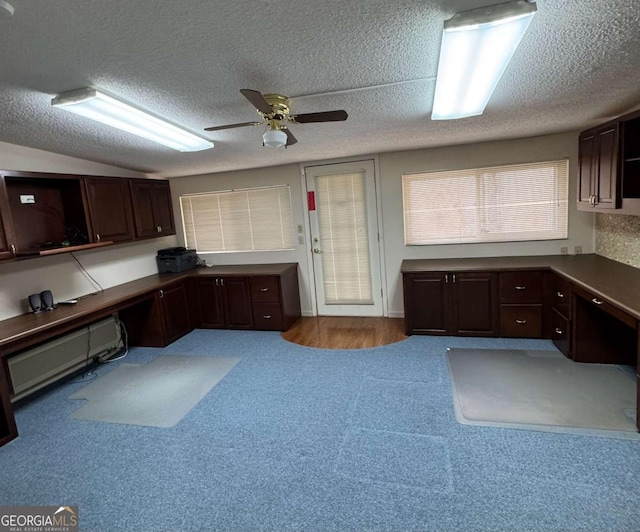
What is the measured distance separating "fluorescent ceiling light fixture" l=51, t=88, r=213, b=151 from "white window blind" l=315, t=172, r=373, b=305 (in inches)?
76.2

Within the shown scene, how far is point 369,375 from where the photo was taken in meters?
3.29

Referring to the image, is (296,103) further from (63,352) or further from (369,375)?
(63,352)

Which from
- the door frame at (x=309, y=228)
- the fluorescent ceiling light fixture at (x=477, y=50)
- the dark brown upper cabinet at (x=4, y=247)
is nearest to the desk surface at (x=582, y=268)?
the door frame at (x=309, y=228)

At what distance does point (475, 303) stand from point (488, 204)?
4.22ft

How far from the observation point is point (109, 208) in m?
4.04

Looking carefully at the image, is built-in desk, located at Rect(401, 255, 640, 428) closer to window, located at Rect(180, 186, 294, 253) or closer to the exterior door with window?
the exterior door with window

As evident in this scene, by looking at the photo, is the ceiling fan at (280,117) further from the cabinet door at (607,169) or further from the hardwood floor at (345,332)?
the hardwood floor at (345,332)

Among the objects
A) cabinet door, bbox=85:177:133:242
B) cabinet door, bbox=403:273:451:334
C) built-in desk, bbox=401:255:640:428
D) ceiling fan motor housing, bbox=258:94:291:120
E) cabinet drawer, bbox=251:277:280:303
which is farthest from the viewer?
cabinet drawer, bbox=251:277:280:303

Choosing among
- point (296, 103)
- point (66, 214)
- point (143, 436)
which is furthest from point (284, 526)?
point (66, 214)

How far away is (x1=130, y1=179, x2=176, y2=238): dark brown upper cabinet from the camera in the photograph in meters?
4.47

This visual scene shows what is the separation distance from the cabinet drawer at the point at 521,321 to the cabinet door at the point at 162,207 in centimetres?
447

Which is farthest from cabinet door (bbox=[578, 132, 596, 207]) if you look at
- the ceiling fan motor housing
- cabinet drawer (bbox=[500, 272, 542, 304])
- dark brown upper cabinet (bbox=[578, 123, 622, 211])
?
the ceiling fan motor housing

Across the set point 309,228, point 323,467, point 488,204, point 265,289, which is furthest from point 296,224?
point 323,467

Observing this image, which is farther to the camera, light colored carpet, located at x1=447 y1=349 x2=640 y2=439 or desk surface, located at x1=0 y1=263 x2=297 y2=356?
desk surface, located at x1=0 y1=263 x2=297 y2=356
